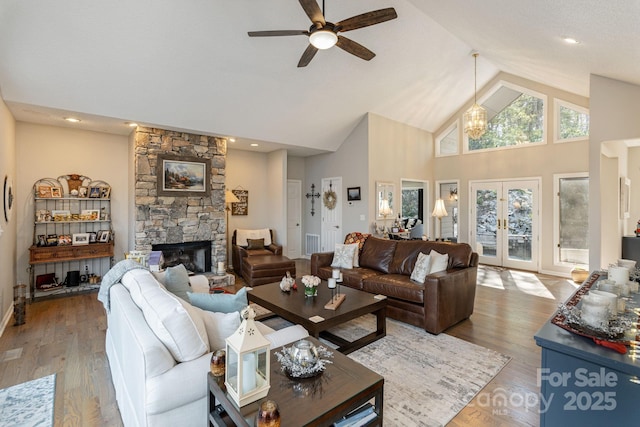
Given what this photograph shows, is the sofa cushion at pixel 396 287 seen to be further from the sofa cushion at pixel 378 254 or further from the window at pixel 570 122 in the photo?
the window at pixel 570 122

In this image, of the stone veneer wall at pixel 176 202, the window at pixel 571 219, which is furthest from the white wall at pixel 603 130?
the stone veneer wall at pixel 176 202

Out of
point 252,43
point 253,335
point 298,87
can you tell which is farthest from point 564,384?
point 298,87

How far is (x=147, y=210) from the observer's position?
534 cm

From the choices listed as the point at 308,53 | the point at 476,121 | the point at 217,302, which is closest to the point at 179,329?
the point at 217,302

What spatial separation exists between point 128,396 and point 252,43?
419cm

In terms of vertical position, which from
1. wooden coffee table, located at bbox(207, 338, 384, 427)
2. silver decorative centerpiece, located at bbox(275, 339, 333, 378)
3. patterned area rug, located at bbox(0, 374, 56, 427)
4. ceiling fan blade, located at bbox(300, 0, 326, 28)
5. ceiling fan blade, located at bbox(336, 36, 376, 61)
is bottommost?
patterned area rug, located at bbox(0, 374, 56, 427)

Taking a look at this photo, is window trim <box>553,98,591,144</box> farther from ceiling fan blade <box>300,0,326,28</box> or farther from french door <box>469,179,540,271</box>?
ceiling fan blade <box>300,0,326,28</box>

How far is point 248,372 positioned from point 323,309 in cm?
172

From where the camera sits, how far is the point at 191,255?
614 centimetres

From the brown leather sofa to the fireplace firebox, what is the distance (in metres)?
2.45

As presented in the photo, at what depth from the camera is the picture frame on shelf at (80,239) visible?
5051mm

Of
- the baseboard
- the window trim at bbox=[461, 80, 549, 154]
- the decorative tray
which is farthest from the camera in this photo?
the window trim at bbox=[461, 80, 549, 154]

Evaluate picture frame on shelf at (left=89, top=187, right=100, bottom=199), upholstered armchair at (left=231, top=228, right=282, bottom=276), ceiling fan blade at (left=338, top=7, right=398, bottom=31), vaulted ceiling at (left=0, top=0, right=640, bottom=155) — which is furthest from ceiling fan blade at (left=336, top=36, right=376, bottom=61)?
picture frame on shelf at (left=89, top=187, right=100, bottom=199)

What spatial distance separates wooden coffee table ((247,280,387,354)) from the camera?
9.16ft
